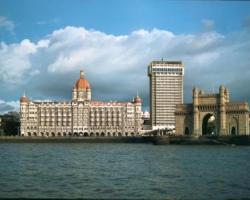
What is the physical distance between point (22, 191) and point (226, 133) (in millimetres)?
114063

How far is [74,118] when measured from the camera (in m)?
191

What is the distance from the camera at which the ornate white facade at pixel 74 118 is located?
624 feet

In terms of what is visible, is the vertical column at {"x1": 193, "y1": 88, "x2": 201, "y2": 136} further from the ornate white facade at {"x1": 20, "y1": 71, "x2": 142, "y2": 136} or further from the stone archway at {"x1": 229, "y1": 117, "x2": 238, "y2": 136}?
the ornate white facade at {"x1": 20, "y1": 71, "x2": 142, "y2": 136}

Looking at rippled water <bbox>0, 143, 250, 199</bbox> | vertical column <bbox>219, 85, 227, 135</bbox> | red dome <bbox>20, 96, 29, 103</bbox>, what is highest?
red dome <bbox>20, 96, 29, 103</bbox>

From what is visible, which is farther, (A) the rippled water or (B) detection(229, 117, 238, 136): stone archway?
(B) detection(229, 117, 238, 136): stone archway

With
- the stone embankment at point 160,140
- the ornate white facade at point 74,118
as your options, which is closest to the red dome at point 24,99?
the ornate white facade at point 74,118

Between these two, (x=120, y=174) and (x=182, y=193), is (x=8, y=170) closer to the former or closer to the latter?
(x=120, y=174)

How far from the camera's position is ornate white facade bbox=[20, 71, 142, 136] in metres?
190

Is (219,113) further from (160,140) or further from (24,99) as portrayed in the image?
(24,99)

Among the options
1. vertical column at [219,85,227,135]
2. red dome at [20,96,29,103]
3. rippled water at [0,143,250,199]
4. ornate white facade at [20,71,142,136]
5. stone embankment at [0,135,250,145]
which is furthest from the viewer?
red dome at [20,96,29,103]

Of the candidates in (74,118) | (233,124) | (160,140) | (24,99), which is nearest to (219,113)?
(233,124)

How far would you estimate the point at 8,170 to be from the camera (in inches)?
1828

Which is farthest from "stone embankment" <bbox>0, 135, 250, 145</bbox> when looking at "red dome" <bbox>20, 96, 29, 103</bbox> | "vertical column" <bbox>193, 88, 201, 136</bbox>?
"red dome" <bbox>20, 96, 29, 103</bbox>

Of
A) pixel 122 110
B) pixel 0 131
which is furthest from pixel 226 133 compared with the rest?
pixel 0 131
